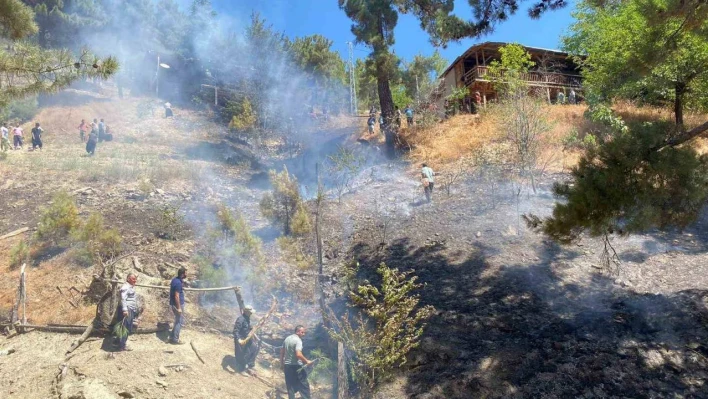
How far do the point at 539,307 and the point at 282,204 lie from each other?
22.0ft

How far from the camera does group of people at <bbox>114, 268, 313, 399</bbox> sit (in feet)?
21.2

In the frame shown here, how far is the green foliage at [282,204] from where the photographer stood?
37.5 ft

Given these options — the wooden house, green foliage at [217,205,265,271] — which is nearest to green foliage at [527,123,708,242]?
green foliage at [217,205,265,271]

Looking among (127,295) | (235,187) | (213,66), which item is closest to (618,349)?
(127,295)

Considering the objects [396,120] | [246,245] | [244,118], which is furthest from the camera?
[244,118]

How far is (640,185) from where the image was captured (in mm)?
5383

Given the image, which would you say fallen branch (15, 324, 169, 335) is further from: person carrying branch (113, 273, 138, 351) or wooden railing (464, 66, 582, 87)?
wooden railing (464, 66, 582, 87)

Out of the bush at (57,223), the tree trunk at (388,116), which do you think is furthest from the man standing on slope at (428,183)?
the bush at (57,223)

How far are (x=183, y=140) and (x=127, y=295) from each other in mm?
15422

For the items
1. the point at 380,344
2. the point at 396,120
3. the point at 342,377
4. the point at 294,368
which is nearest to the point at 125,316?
the point at 294,368

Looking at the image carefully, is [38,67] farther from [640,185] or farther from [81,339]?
[640,185]

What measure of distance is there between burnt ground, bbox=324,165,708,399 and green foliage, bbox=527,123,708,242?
1.76m

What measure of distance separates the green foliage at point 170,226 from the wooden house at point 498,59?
13.7 metres

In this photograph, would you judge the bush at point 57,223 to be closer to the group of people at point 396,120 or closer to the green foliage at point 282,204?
the green foliage at point 282,204
